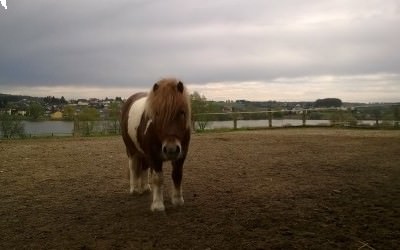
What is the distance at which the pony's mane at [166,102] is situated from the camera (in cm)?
462

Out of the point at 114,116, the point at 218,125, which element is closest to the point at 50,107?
the point at 114,116

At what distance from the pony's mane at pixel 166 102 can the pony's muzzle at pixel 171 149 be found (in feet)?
0.86

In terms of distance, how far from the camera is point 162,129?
459cm

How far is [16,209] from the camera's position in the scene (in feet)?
17.9

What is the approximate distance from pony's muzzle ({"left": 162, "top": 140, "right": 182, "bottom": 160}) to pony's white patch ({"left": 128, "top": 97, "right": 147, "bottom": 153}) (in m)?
1.07

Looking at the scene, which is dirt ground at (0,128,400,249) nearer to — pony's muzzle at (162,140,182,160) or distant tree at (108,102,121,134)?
pony's muzzle at (162,140,182,160)

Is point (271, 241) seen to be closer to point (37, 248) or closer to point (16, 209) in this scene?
point (37, 248)

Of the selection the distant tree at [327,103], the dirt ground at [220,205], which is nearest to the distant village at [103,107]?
the distant tree at [327,103]

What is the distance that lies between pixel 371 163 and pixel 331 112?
47.2 feet

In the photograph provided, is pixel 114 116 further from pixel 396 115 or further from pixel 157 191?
pixel 157 191

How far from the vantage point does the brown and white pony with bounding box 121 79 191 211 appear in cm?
457

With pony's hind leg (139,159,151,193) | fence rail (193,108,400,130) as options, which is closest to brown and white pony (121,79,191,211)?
pony's hind leg (139,159,151,193)

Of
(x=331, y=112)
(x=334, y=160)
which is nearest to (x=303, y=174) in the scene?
(x=334, y=160)

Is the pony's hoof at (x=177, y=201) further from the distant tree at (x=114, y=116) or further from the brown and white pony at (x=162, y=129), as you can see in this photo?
the distant tree at (x=114, y=116)
